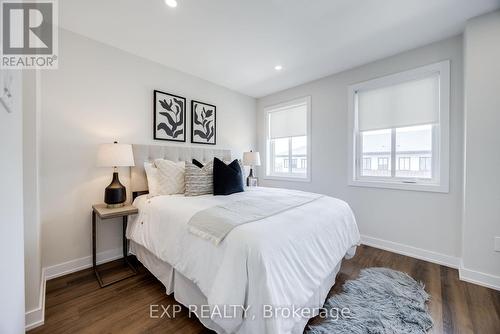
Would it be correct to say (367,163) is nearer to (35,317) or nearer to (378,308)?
(378,308)

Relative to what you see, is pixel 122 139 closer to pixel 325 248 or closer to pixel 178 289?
pixel 178 289

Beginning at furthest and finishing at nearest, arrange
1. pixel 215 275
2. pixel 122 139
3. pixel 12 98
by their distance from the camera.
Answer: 1. pixel 122 139
2. pixel 215 275
3. pixel 12 98

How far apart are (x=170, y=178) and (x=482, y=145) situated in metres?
3.27

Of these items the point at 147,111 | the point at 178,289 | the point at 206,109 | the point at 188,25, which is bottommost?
the point at 178,289

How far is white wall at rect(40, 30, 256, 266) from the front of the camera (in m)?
2.02

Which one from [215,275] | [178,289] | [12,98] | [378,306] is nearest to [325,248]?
[378,306]

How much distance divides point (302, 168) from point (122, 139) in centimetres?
289

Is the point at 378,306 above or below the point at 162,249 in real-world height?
below

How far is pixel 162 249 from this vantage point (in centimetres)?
169

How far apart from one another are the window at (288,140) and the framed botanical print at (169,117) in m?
1.84

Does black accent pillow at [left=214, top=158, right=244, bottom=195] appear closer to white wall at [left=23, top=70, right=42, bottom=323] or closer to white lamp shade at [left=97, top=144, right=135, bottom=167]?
white lamp shade at [left=97, top=144, right=135, bottom=167]

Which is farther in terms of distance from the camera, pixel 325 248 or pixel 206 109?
pixel 206 109

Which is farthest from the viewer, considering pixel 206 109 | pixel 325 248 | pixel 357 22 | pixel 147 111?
pixel 206 109

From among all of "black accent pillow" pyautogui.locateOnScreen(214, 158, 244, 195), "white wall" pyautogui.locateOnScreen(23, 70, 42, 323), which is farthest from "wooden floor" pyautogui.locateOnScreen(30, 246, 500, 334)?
"black accent pillow" pyautogui.locateOnScreen(214, 158, 244, 195)
